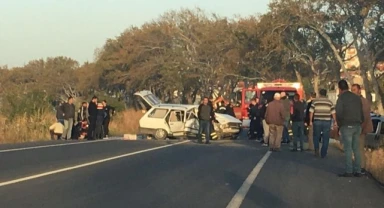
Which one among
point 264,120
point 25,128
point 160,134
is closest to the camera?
A: point 264,120

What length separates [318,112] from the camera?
19.6 m

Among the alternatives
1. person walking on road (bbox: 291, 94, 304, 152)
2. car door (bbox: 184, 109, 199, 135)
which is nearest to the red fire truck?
car door (bbox: 184, 109, 199, 135)

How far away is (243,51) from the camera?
60.4 m

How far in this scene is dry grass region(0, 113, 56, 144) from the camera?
29.1 metres

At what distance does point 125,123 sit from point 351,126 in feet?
92.5

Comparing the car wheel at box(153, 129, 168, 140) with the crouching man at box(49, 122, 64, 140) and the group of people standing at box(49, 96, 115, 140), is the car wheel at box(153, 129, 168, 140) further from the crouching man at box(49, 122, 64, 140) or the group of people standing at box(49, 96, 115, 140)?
the crouching man at box(49, 122, 64, 140)

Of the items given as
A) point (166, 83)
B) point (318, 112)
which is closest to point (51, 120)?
point (318, 112)

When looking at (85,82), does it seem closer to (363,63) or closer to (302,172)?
(363,63)

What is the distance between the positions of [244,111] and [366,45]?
14.6 m

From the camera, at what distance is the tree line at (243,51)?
169 ft

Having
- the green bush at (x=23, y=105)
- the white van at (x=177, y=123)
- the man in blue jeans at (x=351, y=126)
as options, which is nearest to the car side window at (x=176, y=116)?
the white van at (x=177, y=123)

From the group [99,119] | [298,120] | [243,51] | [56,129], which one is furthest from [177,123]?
[243,51]

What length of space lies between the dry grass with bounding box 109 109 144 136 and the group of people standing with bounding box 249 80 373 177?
11176mm

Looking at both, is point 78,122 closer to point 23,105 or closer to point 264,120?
point 23,105
